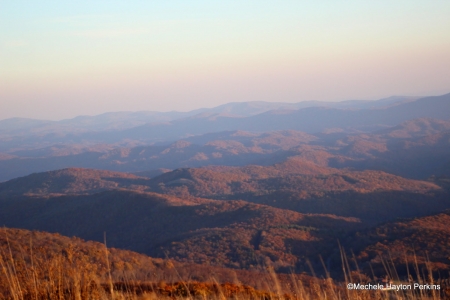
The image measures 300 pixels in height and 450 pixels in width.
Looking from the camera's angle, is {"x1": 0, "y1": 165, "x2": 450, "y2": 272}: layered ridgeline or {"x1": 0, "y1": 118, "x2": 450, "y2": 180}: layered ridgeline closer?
{"x1": 0, "y1": 165, "x2": 450, "y2": 272}: layered ridgeline

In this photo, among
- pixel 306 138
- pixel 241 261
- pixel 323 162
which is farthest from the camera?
pixel 306 138

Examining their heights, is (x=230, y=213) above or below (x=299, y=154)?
above

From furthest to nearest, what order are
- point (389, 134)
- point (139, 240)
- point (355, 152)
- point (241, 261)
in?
1. point (389, 134)
2. point (355, 152)
3. point (139, 240)
4. point (241, 261)

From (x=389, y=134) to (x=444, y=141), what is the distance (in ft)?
106

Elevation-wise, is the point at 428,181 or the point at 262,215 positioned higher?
the point at 262,215

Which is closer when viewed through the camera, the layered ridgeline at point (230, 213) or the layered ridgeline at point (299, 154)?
the layered ridgeline at point (230, 213)

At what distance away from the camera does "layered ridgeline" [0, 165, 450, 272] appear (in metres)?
27.0

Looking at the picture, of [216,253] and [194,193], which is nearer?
[216,253]

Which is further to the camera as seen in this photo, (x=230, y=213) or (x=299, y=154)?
(x=299, y=154)

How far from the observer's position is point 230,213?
37.8 metres

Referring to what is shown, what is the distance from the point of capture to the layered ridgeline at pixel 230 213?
27.0 m

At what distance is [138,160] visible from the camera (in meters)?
139

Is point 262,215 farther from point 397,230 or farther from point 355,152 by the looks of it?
point 355,152

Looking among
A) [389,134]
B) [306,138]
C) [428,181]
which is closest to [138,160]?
[306,138]
